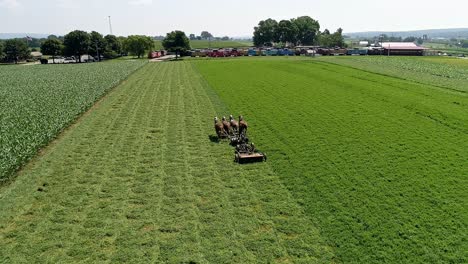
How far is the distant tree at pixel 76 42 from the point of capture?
124544 mm

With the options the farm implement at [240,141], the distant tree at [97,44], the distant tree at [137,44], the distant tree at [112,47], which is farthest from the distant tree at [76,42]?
the farm implement at [240,141]

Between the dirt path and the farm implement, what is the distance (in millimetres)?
580

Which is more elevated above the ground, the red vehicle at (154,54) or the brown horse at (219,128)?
the red vehicle at (154,54)

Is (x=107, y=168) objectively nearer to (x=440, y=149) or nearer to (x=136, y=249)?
(x=136, y=249)

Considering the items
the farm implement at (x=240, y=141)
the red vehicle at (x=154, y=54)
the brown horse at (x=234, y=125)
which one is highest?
the red vehicle at (x=154, y=54)

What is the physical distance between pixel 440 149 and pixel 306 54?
339 feet

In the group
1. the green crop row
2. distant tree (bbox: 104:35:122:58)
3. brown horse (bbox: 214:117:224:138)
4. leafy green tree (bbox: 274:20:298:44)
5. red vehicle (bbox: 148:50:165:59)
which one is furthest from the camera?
leafy green tree (bbox: 274:20:298:44)

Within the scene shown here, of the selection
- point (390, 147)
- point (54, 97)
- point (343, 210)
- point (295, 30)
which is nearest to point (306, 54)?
point (295, 30)

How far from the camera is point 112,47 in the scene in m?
143

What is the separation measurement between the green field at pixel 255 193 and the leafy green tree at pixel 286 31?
167 m

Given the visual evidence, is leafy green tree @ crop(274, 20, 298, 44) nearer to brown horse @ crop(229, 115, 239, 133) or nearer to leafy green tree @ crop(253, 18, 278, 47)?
leafy green tree @ crop(253, 18, 278, 47)

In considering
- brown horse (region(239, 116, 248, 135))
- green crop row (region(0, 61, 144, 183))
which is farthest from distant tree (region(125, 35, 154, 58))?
brown horse (region(239, 116, 248, 135))

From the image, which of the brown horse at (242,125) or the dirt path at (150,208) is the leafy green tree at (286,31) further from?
the brown horse at (242,125)

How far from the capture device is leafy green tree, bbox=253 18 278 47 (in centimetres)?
19150
